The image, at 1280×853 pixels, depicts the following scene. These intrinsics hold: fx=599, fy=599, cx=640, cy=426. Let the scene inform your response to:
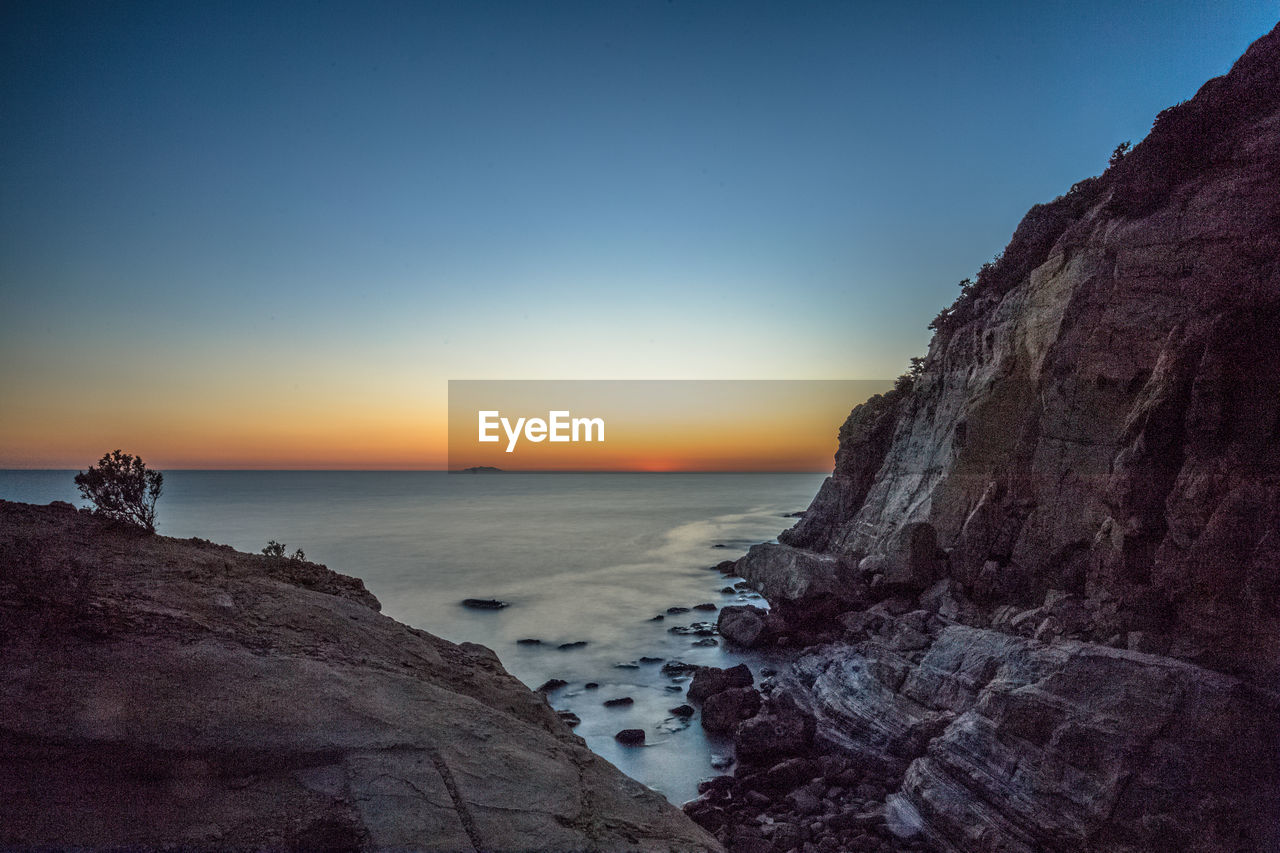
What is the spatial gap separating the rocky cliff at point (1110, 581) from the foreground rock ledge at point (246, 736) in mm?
6574

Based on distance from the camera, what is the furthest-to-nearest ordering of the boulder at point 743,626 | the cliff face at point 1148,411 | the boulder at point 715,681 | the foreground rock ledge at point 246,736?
the boulder at point 743,626 < the boulder at point 715,681 < the cliff face at point 1148,411 < the foreground rock ledge at point 246,736

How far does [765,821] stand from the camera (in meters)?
12.0

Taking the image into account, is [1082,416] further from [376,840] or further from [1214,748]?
[376,840]

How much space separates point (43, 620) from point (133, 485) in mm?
4781

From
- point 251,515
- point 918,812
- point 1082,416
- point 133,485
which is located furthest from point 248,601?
point 251,515

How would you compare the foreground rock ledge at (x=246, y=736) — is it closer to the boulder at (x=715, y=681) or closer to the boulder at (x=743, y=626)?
the boulder at (x=715, y=681)

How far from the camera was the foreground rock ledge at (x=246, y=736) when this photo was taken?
5.09 m

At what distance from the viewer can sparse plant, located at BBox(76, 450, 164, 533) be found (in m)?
9.94

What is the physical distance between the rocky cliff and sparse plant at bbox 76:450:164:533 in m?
11.9

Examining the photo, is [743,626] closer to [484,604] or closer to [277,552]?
[484,604]

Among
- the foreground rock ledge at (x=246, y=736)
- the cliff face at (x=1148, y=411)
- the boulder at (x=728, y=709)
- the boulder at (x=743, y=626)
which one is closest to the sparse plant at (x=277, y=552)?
the foreground rock ledge at (x=246, y=736)

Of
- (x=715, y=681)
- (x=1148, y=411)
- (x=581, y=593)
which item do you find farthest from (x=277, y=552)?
(x=581, y=593)

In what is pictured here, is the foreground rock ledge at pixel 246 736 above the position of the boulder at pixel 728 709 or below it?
above

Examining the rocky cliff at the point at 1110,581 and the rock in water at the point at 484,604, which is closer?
the rocky cliff at the point at 1110,581
